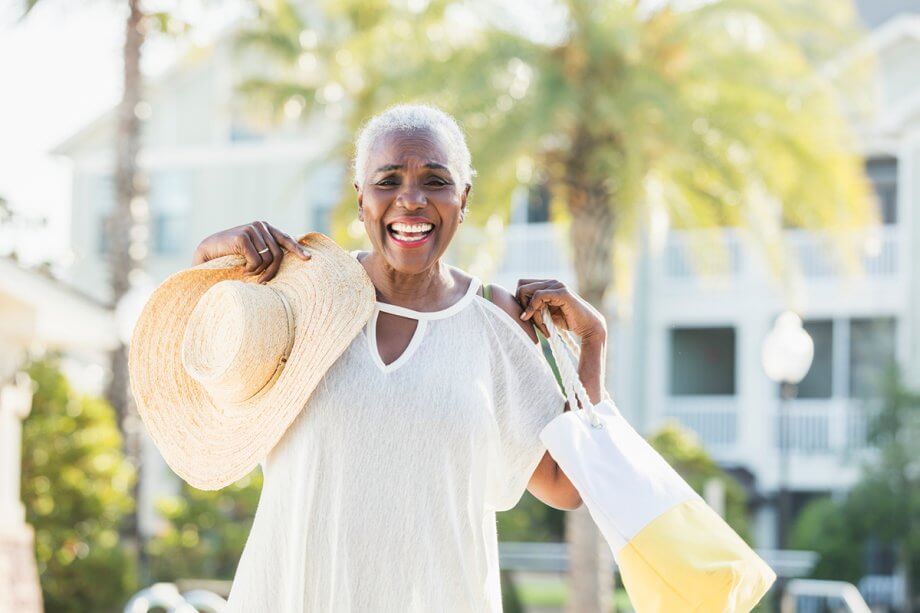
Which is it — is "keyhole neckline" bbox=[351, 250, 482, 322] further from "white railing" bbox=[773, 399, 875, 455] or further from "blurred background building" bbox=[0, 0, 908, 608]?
"white railing" bbox=[773, 399, 875, 455]

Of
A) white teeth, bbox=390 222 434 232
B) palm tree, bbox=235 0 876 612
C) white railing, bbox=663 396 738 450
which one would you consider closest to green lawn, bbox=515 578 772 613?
palm tree, bbox=235 0 876 612

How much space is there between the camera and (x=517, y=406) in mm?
2771

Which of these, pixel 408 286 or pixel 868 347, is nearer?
pixel 408 286

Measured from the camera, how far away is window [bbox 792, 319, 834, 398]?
2359 centimetres

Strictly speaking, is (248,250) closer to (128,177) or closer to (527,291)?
(527,291)

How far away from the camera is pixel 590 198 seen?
1276cm

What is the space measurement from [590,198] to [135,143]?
551 centimetres

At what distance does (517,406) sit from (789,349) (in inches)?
385

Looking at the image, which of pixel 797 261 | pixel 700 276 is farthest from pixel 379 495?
pixel 797 261

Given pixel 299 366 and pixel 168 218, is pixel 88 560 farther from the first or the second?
pixel 168 218

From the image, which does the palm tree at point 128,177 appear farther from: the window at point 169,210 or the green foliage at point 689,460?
the window at point 169,210

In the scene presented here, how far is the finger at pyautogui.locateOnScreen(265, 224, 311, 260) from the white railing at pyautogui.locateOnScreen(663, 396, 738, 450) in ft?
69.9

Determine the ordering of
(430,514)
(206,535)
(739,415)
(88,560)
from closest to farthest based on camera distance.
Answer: (430,514)
(88,560)
(206,535)
(739,415)

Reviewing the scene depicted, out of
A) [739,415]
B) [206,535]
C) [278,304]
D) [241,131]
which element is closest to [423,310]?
[278,304]
